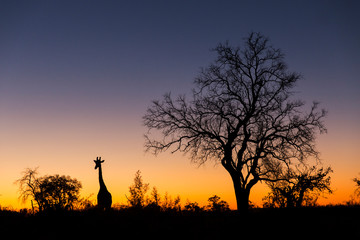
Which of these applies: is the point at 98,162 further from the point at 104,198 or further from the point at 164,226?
the point at 164,226

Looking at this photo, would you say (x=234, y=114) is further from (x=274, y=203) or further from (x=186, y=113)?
(x=274, y=203)

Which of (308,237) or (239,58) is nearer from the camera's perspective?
(308,237)

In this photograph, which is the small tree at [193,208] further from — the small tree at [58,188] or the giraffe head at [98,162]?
the small tree at [58,188]

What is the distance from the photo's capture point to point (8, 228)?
426 inches

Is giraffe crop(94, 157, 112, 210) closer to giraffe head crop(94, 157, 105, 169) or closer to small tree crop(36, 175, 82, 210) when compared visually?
giraffe head crop(94, 157, 105, 169)

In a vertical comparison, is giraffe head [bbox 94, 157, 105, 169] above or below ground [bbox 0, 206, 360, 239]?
above

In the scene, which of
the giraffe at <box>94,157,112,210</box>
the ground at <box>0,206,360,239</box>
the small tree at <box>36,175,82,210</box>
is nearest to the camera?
the ground at <box>0,206,360,239</box>

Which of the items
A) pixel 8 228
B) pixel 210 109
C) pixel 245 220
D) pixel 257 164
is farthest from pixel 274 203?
pixel 8 228

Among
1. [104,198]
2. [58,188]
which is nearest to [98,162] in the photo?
[104,198]

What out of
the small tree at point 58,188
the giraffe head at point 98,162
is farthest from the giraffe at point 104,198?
the small tree at point 58,188

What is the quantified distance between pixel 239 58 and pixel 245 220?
13497mm

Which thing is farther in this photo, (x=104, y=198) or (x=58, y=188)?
(x=58, y=188)

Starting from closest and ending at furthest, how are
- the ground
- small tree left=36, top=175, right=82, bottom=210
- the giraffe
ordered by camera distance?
the ground
the giraffe
small tree left=36, top=175, right=82, bottom=210

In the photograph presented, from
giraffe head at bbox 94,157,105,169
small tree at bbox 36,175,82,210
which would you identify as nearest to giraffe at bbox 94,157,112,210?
giraffe head at bbox 94,157,105,169
